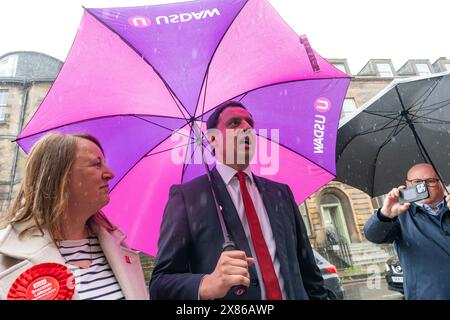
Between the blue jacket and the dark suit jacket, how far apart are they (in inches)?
29.0

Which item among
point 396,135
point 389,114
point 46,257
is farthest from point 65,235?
point 396,135

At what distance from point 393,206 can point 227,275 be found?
53.0 inches

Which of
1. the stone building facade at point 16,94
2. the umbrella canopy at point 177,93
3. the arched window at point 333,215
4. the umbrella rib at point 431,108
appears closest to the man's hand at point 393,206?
the umbrella canopy at point 177,93

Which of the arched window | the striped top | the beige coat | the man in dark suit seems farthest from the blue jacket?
the arched window

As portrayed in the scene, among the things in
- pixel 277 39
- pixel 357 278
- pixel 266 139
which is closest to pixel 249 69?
pixel 277 39

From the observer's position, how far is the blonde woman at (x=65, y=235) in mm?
1166

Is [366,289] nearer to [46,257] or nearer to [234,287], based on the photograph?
[234,287]

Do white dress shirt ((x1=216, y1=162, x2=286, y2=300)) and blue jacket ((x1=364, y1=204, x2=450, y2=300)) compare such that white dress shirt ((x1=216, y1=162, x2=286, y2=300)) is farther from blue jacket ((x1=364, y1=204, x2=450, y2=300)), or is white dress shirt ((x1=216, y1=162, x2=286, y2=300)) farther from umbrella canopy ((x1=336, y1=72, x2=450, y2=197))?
umbrella canopy ((x1=336, y1=72, x2=450, y2=197))

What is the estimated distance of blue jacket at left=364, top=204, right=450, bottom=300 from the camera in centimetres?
178

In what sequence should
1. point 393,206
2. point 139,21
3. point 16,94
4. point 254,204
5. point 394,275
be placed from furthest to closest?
point 16,94, point 394,275, point 393,206, point 139,21, point 254,204

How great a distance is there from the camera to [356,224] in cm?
1617

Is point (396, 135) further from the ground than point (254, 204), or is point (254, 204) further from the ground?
point (396, 135)

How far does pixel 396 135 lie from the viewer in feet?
8.27

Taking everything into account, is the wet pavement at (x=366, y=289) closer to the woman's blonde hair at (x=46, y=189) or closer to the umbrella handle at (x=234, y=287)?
the umbrella handle at (x=234, y=287)
